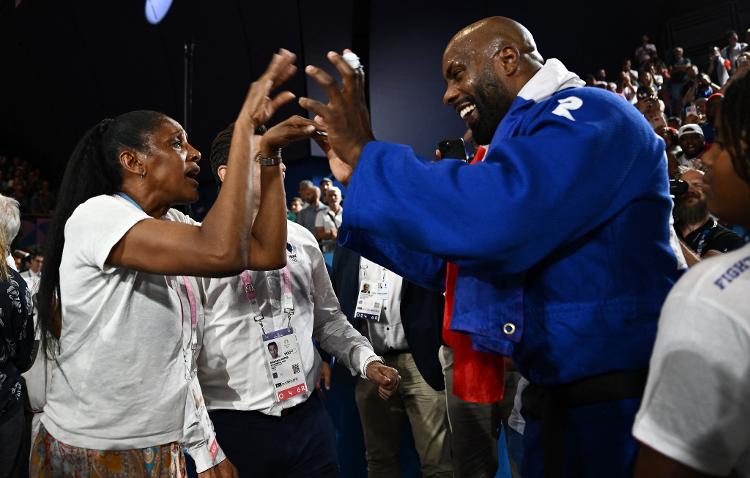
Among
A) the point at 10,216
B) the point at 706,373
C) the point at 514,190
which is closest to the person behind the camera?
the point at 706,373

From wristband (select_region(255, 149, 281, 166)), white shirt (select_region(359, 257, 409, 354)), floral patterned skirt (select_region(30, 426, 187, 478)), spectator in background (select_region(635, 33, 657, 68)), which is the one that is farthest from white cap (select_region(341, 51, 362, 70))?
spectator in background (select_region(635, 33, 657, 68))

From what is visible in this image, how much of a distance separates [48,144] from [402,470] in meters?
15.4

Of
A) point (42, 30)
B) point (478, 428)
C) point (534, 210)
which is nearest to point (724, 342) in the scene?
point (534, 210)

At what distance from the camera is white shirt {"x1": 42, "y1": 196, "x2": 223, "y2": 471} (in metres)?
1.80

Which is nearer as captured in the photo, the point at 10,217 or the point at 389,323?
the point at 10,217

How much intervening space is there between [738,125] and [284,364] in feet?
6.20

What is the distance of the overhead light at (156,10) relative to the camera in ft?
46.4

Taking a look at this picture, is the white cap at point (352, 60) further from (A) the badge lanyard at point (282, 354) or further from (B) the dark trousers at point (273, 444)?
(B) the dark trousers at point (273, 444)

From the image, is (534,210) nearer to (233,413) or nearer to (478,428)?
(233,413)

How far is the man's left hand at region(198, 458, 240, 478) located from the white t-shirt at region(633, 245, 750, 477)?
1.48 m

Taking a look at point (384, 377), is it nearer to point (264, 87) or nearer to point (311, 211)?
point (264, 87)

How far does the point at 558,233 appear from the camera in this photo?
126 centimetres

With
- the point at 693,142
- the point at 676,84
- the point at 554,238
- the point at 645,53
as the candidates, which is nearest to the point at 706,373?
the point at 554,238

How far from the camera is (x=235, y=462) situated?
2.45m
